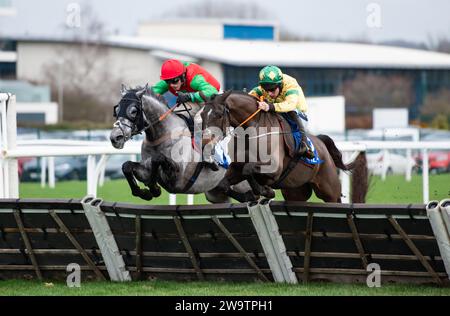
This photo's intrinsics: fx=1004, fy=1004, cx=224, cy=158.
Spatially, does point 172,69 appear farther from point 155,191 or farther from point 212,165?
point 155,191

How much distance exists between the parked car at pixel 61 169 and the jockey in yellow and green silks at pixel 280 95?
1175 centimetres

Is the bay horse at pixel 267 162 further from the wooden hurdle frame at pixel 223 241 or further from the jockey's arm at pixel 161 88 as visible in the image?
the wooden hurdle frame at pixel 223 241

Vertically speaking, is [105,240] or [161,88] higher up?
[161,88]

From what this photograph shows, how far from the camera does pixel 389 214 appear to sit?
653 centimetres

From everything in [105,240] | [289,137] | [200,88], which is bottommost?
[105,240]

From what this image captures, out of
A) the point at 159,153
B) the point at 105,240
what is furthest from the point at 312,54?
the point at 105,240

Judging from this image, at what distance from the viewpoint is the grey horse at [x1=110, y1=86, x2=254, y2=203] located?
27.4 feet

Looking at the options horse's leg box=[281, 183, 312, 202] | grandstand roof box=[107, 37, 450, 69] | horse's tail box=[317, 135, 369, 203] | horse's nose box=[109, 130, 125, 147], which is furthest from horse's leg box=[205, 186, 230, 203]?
grandstand roof box=[107, 37, 450, 69]

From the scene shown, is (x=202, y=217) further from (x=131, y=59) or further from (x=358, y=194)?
(x=131, y=59)

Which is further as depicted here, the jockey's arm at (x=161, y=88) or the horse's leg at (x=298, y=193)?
the horse's leg at (x=298, y=193)

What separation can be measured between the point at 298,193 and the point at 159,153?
1437mm

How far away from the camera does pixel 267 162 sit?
8.30m

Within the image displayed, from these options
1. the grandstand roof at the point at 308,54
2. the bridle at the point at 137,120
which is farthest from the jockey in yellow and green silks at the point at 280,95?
the grandstand roof at the point at 308,54

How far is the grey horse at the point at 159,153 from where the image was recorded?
8359 millimetres
